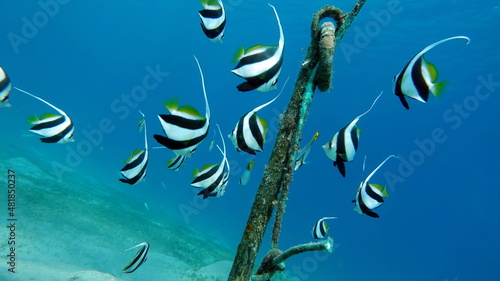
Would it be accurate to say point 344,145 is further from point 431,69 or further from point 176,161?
point 176,161

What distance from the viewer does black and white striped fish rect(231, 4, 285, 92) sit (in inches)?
78.2

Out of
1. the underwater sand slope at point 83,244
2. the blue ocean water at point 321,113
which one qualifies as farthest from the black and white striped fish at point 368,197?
the underwater sand slope at point 83,244

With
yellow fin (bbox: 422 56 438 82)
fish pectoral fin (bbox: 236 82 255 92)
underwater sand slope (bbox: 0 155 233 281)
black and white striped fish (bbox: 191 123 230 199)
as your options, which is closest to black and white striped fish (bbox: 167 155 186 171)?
black and white striped fish (bbox: 191 123 230 199)

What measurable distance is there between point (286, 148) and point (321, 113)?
75.3 m

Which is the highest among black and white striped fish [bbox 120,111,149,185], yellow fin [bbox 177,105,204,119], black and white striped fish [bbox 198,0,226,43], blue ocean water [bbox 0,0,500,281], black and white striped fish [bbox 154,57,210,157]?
blue ocean water [bbox 0,0,500,281]

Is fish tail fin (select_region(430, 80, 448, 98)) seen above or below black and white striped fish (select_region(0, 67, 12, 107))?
above

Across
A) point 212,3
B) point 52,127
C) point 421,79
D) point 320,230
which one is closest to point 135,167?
point 52,127

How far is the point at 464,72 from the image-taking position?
32.8 meters

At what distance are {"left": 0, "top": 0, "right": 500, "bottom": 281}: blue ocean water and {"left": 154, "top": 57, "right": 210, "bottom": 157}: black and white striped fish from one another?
1.81 m

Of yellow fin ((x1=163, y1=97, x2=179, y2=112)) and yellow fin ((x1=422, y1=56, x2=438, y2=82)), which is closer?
yellow fin ((x1=163, y1=97, x2=179, y2=112))

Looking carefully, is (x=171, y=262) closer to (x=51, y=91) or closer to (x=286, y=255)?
(x=286, y=255)

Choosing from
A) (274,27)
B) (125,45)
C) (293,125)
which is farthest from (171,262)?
(125,45)

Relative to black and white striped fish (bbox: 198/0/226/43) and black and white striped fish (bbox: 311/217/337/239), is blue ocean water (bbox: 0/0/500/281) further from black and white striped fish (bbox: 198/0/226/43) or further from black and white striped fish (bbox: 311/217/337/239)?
black and white striped fish (bbox: 311/217/337/239)

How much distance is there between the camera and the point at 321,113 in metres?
75.4
